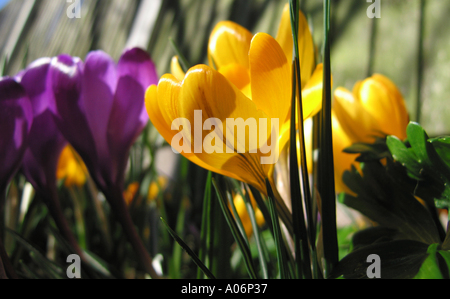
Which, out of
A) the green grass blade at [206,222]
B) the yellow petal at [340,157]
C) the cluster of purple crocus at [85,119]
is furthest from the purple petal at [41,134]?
the yellow petal at [340,157]

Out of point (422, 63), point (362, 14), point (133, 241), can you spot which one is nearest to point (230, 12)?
point (362, 14)

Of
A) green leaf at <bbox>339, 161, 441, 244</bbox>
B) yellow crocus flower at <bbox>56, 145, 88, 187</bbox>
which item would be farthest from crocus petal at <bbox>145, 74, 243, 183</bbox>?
yellow crocus flower at <bbox>56, 145, 88, 187</bbox>

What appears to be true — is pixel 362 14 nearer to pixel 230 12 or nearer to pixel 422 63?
pixel 422 63

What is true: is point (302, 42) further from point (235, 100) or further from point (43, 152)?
point (43, 152)

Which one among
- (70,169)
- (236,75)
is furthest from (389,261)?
(70,169)

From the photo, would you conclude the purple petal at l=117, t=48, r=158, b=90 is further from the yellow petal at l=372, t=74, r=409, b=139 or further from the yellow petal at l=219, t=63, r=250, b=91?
the yellow petal at l=372, t=74, r=409, b=139

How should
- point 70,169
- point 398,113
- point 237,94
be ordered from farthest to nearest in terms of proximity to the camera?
point 70,169
point 398,113
point 237,94
